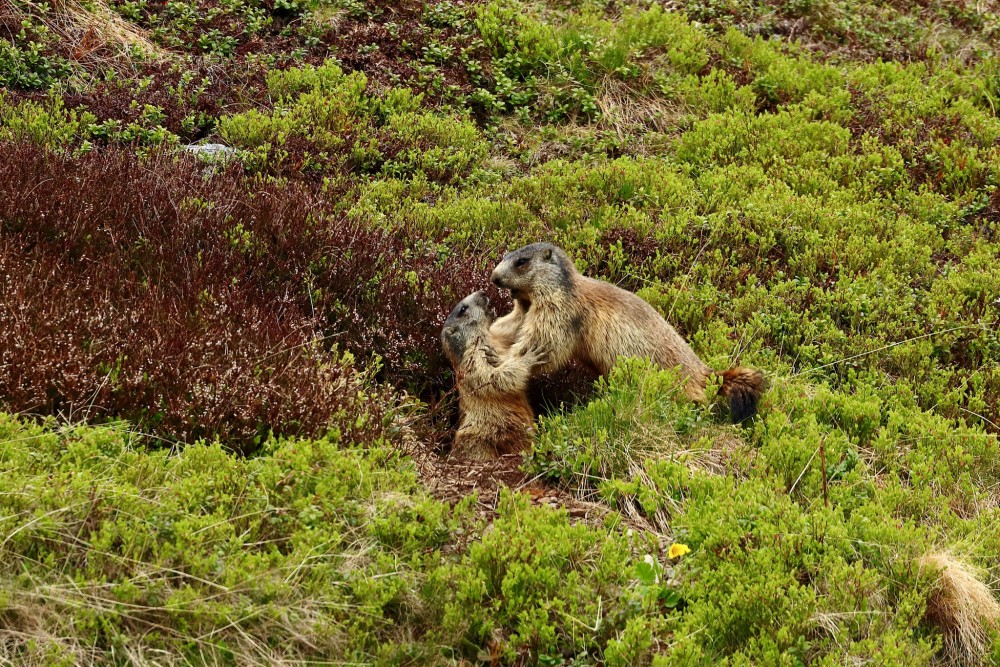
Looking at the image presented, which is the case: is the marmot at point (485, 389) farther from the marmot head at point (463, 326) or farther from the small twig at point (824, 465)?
the small twig at point (824, 465)

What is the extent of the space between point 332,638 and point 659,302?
15.6ft

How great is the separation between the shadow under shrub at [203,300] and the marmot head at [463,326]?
26 centimetres

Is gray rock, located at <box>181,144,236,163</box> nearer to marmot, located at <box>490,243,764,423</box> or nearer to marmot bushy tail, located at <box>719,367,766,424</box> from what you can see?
marmot, located at <box>490,243,764,423</box>

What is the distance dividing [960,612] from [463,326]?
142 inches

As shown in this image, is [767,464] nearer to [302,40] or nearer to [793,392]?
[793,392]

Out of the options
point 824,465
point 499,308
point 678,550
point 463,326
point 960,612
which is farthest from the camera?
point 499,308

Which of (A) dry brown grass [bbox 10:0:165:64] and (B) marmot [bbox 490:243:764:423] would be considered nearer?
(B) marmot [bbox 490:243:764:423]

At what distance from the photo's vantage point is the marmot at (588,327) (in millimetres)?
6785

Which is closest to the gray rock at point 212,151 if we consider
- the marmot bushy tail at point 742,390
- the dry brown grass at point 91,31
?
the dry brown grass at point 91,31

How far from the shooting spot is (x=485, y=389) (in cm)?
670

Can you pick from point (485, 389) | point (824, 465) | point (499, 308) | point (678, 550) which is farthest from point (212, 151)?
point (824, 465)

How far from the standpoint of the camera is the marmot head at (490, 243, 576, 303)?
693cm

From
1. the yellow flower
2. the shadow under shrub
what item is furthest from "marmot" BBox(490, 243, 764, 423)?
the yellow flower

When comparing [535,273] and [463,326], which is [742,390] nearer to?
[535,273]
